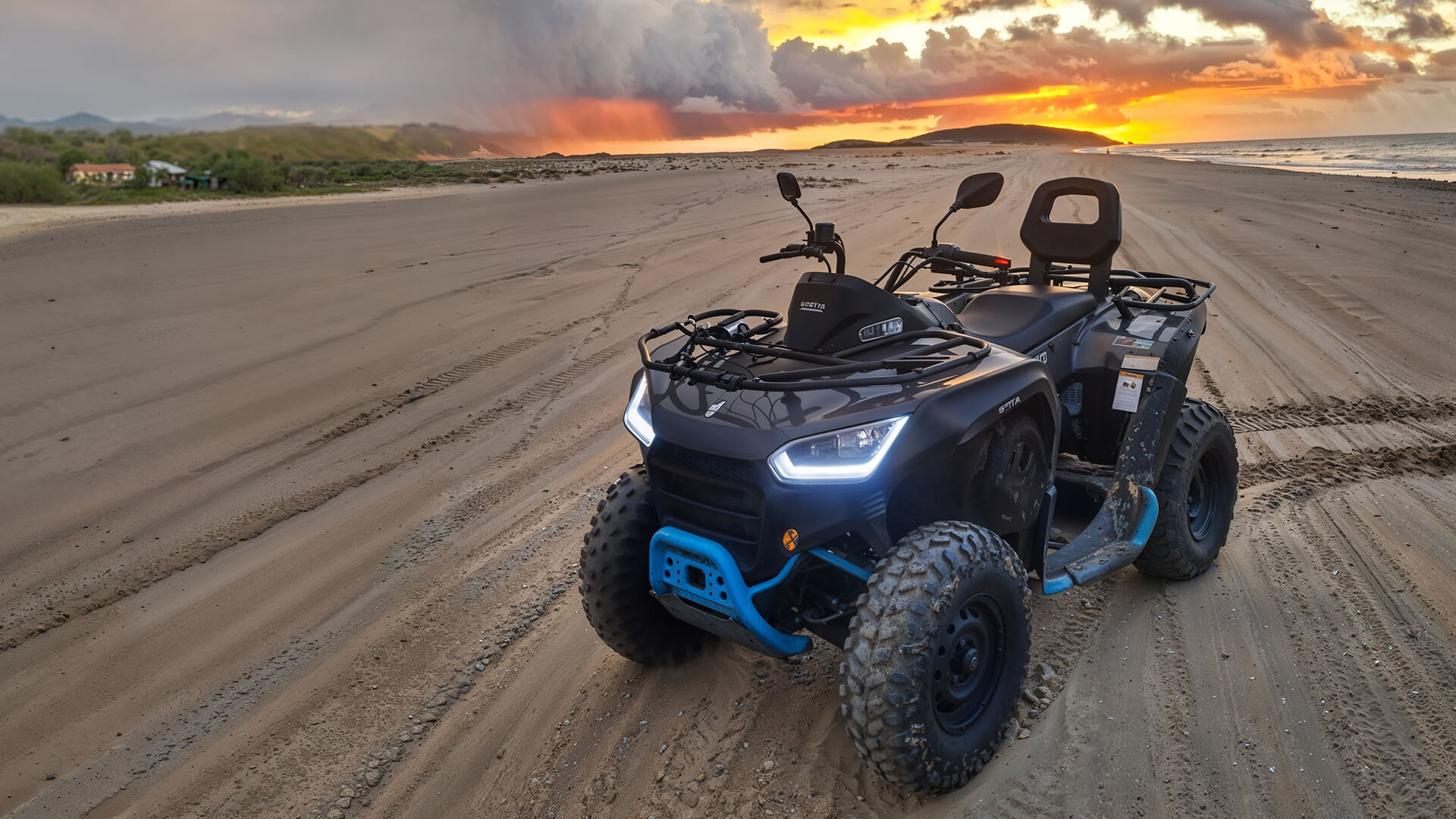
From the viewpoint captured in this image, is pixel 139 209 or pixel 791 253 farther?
pixel 139 209

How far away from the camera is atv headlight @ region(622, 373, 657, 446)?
301 centimetres

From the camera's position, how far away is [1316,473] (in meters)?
5.25

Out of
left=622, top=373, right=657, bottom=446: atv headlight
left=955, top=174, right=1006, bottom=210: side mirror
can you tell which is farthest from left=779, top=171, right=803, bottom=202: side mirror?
left=622, top=373, right=657, bottom=446: atv headlight

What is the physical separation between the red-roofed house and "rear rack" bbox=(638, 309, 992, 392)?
27945 mm

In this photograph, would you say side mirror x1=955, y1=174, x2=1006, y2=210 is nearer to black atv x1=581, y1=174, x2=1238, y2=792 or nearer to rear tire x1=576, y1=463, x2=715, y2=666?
black atv x1=581, y1=174, x2=1238, y2=792

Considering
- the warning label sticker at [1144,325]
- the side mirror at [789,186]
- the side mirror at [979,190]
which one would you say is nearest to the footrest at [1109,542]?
the warning label sticker at [1144,325]

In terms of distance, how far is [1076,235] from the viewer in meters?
4.31

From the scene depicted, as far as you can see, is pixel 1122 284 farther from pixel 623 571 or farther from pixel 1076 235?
pixel 623 571

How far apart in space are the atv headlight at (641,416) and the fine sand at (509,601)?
1.09 metres

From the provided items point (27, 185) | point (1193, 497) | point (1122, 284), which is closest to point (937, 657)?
point (1193, 497)

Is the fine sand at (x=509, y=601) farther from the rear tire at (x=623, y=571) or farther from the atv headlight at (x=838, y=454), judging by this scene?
the atv headlight at (x=838, y=454)

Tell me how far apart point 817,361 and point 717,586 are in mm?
826

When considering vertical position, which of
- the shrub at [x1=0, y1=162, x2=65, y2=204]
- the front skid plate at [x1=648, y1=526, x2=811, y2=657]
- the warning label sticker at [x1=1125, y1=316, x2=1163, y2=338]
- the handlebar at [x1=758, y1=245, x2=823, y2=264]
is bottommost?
the front skid plate at [x1=648, y1=526, x2=811, y2=657]

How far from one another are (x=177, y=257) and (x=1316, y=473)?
45.1 ft
